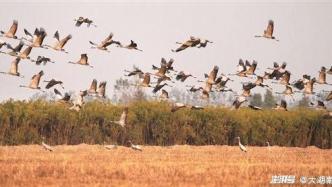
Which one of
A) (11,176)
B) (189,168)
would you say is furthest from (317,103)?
(11,176)

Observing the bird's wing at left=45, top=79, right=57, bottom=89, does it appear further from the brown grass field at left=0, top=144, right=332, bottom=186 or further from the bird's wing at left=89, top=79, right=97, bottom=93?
the brown grass field at left=0, top=144, right=332, bottom=186

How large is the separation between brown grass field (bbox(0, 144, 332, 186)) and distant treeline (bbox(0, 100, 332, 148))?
281 inches

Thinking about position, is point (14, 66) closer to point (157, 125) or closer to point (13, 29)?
point (13, 29)

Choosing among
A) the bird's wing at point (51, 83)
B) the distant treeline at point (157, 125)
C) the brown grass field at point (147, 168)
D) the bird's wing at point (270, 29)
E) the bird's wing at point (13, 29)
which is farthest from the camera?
the distant treeline at point (157, 125)

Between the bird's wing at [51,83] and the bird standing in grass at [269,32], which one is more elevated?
the bird standing in grass at [269,32]

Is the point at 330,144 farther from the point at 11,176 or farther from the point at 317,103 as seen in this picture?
the point at 11,176

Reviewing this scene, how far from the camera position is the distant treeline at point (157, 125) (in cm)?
4109

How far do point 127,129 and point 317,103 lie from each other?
11.1 metres

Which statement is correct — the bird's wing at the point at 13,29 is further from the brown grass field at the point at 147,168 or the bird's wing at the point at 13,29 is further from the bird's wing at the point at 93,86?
the brown grass field at the point at 147,168

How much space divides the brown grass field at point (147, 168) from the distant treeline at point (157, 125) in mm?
7135

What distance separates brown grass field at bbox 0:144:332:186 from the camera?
21.6 meters

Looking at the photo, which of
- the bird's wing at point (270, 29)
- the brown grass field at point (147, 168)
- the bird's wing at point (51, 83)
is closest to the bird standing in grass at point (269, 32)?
the bird's wing at point (270, 29)

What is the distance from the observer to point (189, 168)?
25.3 m

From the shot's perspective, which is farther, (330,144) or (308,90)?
(330,144)
